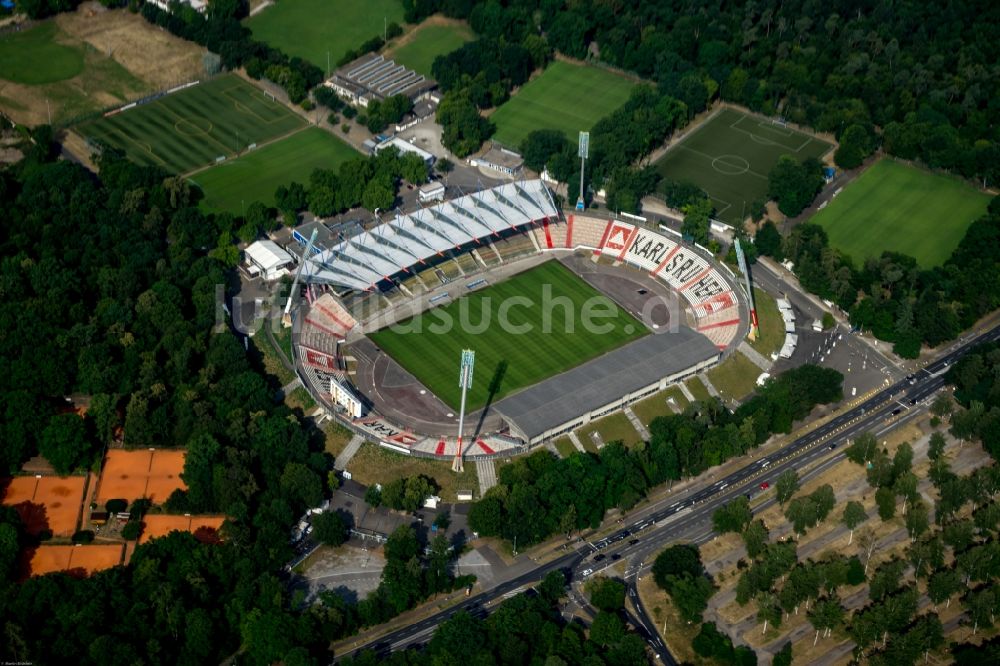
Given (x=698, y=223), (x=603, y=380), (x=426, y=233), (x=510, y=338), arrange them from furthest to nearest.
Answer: (x=698, y=223) → (x=426, y=233) → (x=510, y=338) → (x=603, y=380)

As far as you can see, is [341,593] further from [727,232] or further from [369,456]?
[727,232]

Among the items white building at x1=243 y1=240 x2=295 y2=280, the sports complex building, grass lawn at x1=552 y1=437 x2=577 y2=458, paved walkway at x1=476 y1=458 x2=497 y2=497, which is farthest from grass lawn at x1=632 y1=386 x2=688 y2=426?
white building at x1=243 y1=240 x2=295 y2=280

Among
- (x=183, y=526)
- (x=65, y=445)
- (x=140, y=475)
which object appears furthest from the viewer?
(x=140, y=475)

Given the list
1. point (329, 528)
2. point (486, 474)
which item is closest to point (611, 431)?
point (486, 474)

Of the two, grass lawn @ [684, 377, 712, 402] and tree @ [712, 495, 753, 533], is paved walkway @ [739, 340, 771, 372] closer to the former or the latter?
grass lawn @ [684, 377, 712, 402]

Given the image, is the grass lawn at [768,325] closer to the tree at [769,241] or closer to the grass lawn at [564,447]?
the tree at [769,241]

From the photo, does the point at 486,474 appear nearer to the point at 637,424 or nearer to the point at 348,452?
the point at 348,452
